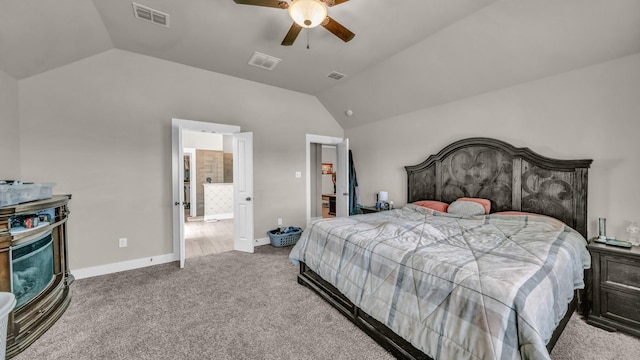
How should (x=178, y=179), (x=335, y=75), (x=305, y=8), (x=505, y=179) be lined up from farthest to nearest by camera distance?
(x=335, y=75), (x=178, y=179), (x=505, y=179), (x=305, y=8)

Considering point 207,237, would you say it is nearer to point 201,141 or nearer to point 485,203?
point 201,141

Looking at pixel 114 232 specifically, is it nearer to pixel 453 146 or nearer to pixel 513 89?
pixel 453 146

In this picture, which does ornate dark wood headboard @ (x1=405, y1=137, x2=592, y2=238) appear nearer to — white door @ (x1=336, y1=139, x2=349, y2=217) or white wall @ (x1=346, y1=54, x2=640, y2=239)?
white wall @ (x1=346, y1=54, x2=640, y2=239)

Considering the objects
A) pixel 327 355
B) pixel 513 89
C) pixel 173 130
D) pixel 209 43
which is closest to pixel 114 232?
pixel 173 130

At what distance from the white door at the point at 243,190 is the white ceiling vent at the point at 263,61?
1063 millimetres

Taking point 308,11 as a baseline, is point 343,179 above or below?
below

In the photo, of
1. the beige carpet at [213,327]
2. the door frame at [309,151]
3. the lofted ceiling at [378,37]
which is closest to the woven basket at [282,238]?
the door frame at [309,151]

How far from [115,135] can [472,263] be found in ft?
13.9

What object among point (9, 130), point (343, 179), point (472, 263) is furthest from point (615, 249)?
point (9, 130)

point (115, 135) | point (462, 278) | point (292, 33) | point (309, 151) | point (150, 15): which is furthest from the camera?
point (309, 151)

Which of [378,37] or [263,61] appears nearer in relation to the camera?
[378,37]

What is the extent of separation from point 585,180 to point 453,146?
1.42 metres

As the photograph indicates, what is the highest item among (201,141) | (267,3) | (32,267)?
(267,3)

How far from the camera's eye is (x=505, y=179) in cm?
313
